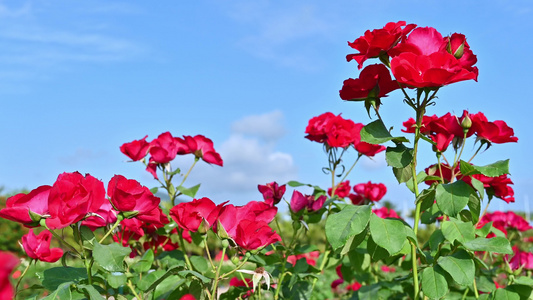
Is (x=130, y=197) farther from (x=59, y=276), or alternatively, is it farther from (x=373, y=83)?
(x=373, y=83)

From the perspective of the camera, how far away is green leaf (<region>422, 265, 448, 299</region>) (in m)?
1.64

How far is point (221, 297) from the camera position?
1.98 m

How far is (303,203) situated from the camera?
223 centimetres

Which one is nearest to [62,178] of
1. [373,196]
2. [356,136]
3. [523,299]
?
[356,136]

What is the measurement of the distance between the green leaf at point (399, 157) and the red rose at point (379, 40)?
0.28 meters

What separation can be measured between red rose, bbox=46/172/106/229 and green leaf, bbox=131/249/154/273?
1.89ft

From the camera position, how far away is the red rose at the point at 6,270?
0.45 meters

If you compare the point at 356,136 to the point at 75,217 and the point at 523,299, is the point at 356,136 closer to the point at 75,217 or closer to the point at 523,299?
the point at 523,299

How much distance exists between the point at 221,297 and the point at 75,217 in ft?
2.53

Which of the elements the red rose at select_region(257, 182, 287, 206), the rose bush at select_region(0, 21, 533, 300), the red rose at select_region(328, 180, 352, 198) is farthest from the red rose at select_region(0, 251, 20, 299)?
the red rose at select_region(328, 180, 352, 198)

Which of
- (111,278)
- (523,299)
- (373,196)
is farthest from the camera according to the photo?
(373,196)

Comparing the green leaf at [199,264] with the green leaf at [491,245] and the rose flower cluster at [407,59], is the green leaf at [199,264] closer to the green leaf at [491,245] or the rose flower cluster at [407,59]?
the rose flower cluster at [407,59]

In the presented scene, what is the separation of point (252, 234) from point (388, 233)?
384mm

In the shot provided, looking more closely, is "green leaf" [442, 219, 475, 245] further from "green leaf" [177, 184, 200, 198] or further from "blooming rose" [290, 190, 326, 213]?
"green leaf" [177, 184, 200, 198]
